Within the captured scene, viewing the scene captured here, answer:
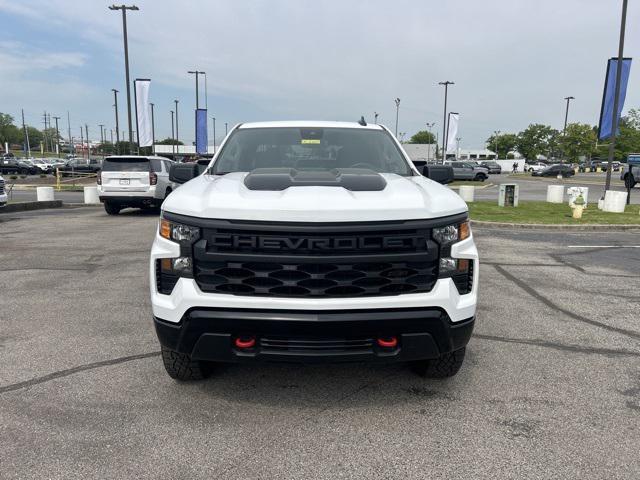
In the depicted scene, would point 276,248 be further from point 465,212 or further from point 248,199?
point 465,212

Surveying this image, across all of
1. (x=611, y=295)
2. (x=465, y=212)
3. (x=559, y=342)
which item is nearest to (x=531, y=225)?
(x=611, y=295)

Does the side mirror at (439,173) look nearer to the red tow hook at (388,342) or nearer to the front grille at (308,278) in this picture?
the front grille at (308,278)

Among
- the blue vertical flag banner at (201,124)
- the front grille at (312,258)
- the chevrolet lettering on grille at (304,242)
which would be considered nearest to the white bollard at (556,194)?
the front grille at (312,258)

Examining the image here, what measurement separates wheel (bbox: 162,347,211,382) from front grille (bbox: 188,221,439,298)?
74 cm

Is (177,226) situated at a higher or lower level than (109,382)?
higher

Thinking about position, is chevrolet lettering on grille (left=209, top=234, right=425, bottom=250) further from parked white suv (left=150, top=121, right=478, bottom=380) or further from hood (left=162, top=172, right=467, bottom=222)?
hood (left=162, top=172, right=467, bottom=222)

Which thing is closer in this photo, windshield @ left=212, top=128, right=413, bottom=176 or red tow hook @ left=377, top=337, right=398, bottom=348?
red tow hook @ left=377, top=337, right=398, bottom=348

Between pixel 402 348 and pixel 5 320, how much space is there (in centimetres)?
407

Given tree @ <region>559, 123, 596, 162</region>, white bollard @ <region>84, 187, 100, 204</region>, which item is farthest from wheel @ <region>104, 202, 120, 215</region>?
tree @ <region>559, 123, 596, 162</region>

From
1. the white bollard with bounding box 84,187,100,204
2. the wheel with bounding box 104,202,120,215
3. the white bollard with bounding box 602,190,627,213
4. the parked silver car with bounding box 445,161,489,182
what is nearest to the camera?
the wheel with bounding box 104,202,120,215

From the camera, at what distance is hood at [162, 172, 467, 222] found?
8.97 feet

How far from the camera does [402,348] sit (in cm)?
285

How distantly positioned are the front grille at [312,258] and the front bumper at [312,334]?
13 centimetres

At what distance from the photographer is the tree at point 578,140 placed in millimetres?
83375
